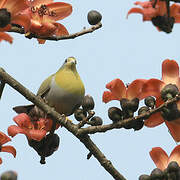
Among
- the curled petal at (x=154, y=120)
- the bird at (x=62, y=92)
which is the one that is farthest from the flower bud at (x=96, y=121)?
the bird at (x=62, y=92)

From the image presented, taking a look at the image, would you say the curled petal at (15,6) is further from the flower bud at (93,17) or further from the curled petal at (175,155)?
the curled petal at (175,155)

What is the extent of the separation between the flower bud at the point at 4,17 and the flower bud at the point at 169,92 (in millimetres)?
816

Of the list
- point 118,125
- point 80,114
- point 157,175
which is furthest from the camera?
point 80,114

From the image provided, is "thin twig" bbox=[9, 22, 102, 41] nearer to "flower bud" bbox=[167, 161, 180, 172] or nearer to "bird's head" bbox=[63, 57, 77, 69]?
"flower bud" bbox=[167, 161, 180, 172]

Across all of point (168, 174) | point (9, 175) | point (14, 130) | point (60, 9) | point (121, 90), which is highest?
point (60, 9)

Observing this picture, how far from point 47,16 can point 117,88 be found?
55 centimetres

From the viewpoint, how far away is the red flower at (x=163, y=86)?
7.42 feet

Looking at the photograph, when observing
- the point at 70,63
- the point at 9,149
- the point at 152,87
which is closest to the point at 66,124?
the point at 9,149

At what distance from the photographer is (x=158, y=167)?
2262 millimetres

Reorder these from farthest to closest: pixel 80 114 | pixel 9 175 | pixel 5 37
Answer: pixel 80 114
pixel 5 37
pixel 9 175

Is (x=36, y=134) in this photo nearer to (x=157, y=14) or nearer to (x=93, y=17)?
(x=93, y=17)

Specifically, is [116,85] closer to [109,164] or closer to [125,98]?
[125,98]

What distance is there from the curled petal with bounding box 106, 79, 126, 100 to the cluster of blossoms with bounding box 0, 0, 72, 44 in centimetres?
42

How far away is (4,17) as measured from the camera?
200cm
